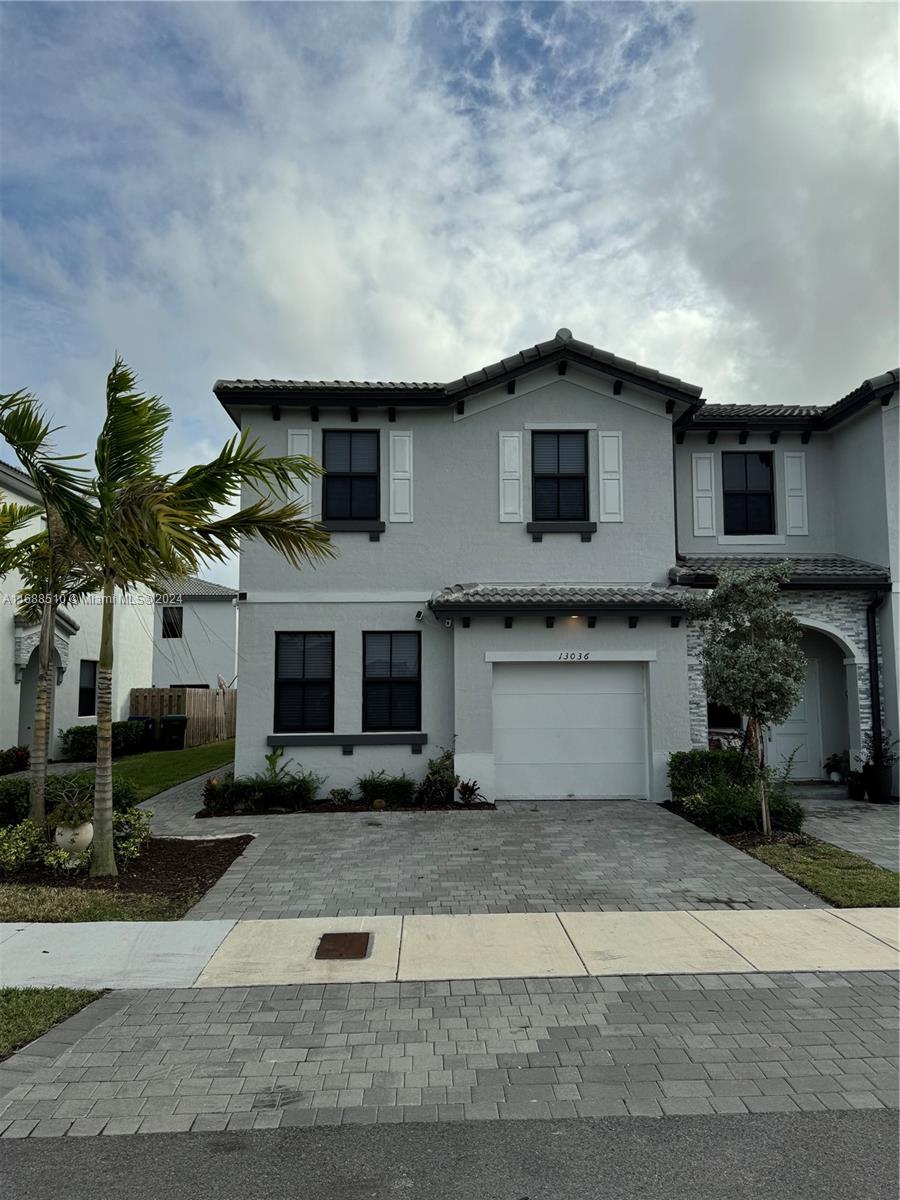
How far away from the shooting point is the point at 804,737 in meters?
14.9

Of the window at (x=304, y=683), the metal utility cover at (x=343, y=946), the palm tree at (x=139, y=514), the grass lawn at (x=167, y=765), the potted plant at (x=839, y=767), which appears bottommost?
the metal utility cover at (x=343, y=946)

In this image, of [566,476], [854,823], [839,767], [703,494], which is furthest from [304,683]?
[839,767]

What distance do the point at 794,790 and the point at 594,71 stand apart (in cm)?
1180

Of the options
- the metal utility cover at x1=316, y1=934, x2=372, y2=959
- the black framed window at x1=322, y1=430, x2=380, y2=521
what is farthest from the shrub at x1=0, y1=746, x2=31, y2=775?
the metal utility cover at x1=316, y1=934, x2=372, y2=959

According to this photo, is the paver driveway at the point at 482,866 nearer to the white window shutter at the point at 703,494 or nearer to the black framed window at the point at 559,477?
the black framed window at the point at 559,477

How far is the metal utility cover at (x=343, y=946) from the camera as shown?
21.4 ft

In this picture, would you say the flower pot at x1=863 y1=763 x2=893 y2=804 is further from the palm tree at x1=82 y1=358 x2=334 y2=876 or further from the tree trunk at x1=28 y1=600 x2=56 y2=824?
the tree trunk at x1=28 y1=600 x2=56 y2=824

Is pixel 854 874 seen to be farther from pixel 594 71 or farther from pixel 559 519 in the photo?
pixel 594 71

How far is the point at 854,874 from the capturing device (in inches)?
349

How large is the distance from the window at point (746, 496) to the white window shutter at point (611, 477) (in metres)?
2.54

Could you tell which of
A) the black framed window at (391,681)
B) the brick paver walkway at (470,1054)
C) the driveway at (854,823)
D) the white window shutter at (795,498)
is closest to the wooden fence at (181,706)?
the black framed window at (391,681)

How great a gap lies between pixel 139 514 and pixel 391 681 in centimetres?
628

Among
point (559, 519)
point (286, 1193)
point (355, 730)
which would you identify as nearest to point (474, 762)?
point (355, 730)

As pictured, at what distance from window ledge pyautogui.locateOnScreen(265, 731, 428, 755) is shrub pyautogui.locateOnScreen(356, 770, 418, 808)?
62 centimetres
